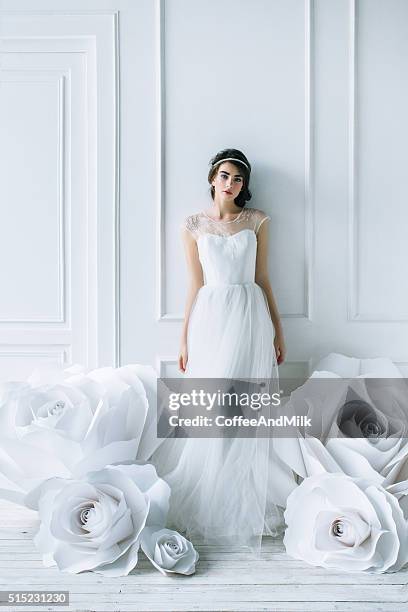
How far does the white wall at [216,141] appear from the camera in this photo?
2234mm

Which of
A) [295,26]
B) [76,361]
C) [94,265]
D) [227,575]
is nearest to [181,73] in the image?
[295,26]

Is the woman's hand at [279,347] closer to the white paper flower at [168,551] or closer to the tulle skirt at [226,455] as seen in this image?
the tulle skirt at [226,455]

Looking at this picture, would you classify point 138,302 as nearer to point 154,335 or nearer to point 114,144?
point 154,335

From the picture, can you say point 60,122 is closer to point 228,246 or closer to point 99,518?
point 228,246

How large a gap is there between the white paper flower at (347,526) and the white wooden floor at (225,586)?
1.6 inches

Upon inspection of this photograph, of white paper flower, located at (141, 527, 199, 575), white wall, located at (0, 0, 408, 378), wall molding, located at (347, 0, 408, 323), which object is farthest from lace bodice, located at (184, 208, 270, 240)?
white paper flower, located at (141, 527, 199, 575)

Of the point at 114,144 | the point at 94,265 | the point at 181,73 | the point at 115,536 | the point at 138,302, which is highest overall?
the point at 181,73

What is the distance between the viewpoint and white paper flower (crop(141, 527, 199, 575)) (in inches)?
59.4

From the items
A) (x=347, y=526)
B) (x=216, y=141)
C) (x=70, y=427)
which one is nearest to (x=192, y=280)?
(x=216, y=141)

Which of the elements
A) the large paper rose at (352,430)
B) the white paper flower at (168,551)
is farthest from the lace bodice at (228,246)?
the white paper flower at (168,551)

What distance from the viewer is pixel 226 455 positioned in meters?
1.85

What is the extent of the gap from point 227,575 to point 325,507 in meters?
0.36

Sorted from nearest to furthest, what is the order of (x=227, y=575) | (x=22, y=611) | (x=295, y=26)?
1. (x=22, y=611)
2. (x=227, y=575)
3. (x=295, y=26)

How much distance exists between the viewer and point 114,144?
7.40 ft
